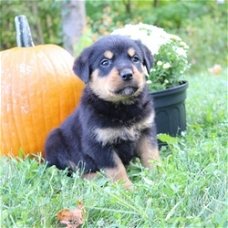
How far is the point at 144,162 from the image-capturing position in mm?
3266

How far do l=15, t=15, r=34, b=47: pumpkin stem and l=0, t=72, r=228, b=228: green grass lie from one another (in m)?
1.12

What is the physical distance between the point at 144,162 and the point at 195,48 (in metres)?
5.92

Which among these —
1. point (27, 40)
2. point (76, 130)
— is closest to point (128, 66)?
point (76, 130)

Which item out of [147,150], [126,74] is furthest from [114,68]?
[147,150]

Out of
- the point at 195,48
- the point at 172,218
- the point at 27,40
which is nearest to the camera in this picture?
the point at 172,218

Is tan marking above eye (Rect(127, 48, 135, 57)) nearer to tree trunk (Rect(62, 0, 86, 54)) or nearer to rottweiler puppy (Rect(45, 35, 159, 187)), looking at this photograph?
rottweiler puppy (Rect(45, 35, 159, 187))

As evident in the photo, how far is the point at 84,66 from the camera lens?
3.09 m

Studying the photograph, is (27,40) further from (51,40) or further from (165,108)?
(51,40)

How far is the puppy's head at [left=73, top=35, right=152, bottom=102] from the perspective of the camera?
9.63 ft

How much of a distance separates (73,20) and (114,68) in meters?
4.49

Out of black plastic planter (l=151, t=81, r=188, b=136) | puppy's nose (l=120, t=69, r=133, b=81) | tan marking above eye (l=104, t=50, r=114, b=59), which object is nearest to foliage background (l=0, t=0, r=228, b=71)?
black plastic planter (l=151, t=81, r=188, b=136)

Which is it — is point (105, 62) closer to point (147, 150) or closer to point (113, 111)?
point (113, 111)

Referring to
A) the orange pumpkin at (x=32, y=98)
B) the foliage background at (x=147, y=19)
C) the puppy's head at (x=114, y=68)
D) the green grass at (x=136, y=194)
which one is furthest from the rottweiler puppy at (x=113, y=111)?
the foliage background at (x=147, y=19)

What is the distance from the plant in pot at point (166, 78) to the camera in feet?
11.9
